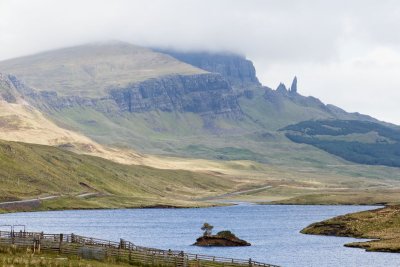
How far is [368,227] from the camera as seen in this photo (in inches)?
6742

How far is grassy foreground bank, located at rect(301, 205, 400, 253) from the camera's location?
149 m

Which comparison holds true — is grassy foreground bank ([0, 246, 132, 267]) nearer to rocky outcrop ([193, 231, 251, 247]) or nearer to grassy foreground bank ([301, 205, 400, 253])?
rocky outcrop ([193, 231, 251, 247])

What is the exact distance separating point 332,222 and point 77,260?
110 meters

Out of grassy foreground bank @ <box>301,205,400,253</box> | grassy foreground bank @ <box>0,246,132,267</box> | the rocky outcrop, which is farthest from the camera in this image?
the rocky outcrop

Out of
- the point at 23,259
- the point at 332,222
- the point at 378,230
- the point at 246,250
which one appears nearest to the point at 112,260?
the point at 23,259

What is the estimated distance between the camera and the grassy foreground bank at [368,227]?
488ft

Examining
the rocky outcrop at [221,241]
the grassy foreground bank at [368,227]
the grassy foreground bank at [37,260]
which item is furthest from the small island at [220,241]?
the grassy foreground bank at [37,260]

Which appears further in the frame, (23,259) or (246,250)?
(246,250)

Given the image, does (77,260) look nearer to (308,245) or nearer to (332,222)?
(308,245)

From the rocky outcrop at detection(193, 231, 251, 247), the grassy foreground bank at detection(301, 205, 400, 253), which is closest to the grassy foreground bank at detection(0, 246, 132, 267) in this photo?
the rocky outcrop at detection(193, 231, 251, 247)

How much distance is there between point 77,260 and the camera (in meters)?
82.8

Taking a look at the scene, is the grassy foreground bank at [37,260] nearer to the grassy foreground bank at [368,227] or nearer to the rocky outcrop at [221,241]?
the rocky outcrop at [221,241]

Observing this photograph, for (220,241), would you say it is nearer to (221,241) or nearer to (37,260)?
(221,241)

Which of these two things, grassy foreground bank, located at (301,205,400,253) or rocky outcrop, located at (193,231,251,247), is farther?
rocky outcrop, located at (193,231,251,247)
